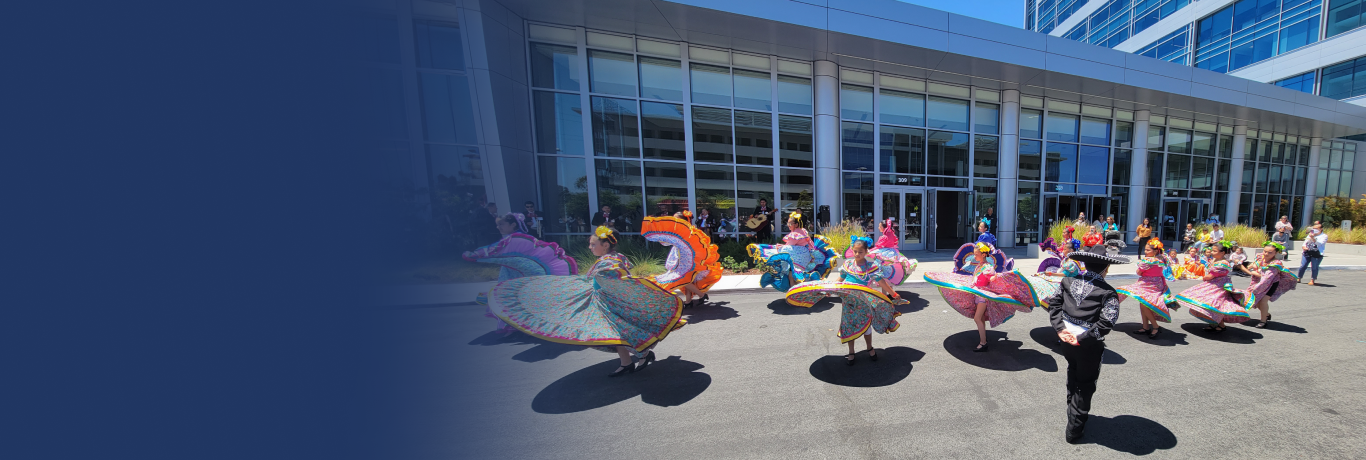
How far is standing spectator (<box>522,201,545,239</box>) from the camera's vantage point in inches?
351

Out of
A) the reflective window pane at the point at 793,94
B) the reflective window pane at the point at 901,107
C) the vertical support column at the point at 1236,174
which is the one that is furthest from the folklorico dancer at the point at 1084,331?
the vertical support column at the point at 1236,174

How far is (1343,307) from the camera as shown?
5754 millimetres

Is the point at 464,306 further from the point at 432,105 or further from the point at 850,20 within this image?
the point at 850,20

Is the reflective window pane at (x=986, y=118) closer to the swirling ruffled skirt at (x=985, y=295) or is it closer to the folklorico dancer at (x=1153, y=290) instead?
the folklorico dancer at (x=1153, y=290)

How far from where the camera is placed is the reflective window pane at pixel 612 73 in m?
A: 10.8

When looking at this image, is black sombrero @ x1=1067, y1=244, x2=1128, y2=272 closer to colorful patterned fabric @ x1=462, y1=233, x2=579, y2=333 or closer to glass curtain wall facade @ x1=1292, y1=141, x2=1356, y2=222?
colorful patterned fabric @ x1=462, y1=233, x2=579, y2=333

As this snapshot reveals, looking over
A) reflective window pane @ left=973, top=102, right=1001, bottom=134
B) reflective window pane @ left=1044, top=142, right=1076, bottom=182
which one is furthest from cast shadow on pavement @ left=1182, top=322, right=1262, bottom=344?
reflective window pane @ left=1044, top=142, right=1076, bottom=182

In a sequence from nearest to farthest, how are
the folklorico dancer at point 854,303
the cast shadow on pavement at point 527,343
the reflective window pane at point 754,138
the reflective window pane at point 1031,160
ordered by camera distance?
the folklorico dancer at point 854,303
the cast shadow on pavement at point 527,343
the reflective window pane at point 754,138
the reflective window pane at point 1031,160

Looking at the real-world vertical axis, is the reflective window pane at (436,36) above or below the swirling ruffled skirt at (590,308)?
above

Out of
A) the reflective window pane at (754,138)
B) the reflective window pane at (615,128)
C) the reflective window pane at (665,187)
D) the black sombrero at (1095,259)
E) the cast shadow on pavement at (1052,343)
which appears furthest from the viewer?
the reflective window pane at (754,138)

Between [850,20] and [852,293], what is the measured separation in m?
9.68

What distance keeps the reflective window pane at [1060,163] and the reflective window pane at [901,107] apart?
6.02 meters

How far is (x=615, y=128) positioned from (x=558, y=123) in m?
1.65

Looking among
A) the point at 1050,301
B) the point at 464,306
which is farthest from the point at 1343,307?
the point at 464,306
